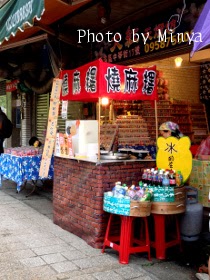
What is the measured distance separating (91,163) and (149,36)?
3.28m

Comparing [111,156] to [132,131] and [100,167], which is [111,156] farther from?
[132,131]

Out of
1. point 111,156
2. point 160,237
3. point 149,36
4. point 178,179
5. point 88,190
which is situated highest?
point 149,36

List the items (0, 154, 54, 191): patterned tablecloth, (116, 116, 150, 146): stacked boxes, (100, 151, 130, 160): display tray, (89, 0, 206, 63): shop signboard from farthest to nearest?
(116, 116, 150, 146): stacked boxes → (0, 154, 54, 191): patterned tablecloth → (89, 0, 206, 63): shop signboard → (100, 151, 130, 160): display tray

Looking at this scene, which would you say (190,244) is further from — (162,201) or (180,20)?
(180,20)

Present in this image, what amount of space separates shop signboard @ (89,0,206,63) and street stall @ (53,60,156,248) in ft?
3.57

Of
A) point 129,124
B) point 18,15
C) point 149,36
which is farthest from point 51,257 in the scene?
point 129,124

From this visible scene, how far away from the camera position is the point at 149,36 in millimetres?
7566

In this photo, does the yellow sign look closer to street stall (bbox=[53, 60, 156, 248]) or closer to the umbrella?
street stall (bbox=[53, 60, 156, 248])

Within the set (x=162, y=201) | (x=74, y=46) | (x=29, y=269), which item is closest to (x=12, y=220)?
(x=29, y=269)

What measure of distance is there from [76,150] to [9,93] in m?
10.8

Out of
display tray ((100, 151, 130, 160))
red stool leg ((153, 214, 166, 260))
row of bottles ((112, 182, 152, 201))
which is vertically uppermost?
display tray ((100, 151, 130, 160))

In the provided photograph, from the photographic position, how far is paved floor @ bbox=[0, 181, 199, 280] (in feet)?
15.5

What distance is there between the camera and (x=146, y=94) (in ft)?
20.6

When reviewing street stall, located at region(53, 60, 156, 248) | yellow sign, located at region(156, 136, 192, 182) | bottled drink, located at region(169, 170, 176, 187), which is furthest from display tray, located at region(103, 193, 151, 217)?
yellow sign, located at region(156, 136, 192, 182)
